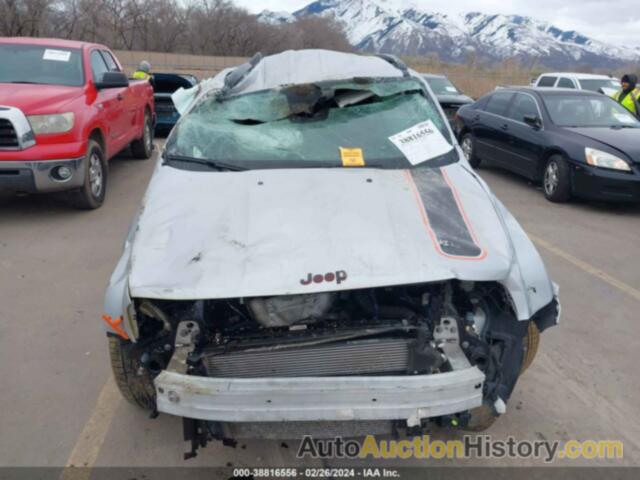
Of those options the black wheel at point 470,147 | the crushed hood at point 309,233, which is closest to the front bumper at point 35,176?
the crushed hood at point 309,233

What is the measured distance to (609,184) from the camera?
271 inches

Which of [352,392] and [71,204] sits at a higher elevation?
[352,392]

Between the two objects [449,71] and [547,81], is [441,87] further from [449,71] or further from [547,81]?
[449,71]

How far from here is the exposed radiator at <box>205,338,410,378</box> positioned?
2.30 meters

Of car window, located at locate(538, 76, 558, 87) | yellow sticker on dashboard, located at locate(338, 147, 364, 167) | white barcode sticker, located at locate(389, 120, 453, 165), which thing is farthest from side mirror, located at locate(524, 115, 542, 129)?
car window, located at locate(538, 76, 558, 87)

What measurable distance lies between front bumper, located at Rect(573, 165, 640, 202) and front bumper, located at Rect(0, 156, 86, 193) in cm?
623

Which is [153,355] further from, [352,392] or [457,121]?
[457,121]

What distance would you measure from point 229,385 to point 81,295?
2.76m

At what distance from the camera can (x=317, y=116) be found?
3.71m

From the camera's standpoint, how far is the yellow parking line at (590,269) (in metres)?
4.76

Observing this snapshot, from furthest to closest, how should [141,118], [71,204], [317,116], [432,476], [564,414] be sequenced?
[141,118], [71,204], [317,116], [564,414], [432,476]

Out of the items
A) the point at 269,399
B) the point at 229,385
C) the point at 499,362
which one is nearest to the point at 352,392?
the point at 269,399

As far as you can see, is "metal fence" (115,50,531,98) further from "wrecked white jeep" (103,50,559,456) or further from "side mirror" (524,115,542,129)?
"wrecked white jeep" (103,50,559,456)

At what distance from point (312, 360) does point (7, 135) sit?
486cm
